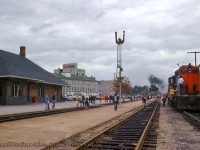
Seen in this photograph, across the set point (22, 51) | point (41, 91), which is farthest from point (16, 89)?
point (22, 51)

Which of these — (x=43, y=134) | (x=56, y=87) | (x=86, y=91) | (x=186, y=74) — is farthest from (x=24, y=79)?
(x=86, y=91)

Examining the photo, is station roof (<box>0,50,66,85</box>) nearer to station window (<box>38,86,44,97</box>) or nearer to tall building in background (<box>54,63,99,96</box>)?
station window (<box>38,86,44,97</box>)

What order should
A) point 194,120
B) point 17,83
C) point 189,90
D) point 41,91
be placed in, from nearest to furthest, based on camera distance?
point 194,120, point 189,90, point 17,83, point 41,91

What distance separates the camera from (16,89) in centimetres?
4322

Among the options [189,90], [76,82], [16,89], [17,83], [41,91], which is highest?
[76,82]

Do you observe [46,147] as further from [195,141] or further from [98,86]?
[98,86]

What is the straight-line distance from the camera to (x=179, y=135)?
13.9 meters

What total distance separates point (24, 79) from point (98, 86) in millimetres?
131150

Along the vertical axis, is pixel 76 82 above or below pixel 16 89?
above

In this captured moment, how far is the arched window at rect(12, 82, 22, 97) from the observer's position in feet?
139

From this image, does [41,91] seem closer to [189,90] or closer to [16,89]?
[16,89]

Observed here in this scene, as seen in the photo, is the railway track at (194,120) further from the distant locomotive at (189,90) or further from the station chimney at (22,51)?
the station chimney at (22,51)

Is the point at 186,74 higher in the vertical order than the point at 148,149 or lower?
higher

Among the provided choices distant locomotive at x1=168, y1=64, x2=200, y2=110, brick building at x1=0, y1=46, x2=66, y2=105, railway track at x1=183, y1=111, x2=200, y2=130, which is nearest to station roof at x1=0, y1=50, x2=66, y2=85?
brick building at x1=0, y1=46, x2=66, y2=105
